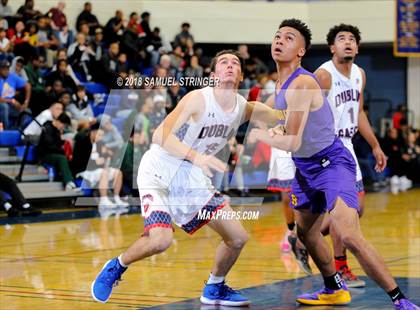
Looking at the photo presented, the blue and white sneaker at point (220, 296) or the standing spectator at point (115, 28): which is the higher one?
the standing spectator at point (115, 28)

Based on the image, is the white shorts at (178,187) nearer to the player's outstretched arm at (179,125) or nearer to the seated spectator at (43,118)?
the player's outstretched arm at (179,125)

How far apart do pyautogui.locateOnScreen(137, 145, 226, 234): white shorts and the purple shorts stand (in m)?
0.65

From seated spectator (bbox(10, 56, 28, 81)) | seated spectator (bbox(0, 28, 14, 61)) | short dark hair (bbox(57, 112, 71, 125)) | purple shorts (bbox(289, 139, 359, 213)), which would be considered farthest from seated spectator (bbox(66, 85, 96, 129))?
purple shorts (bbox(289, 139, 359, 213))

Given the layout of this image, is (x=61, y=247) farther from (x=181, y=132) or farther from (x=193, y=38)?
(x=193, y=38)

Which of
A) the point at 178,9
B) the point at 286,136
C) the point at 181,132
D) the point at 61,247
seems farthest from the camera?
the point at 178,9

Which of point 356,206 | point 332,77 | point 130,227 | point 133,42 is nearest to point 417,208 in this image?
point 130,227

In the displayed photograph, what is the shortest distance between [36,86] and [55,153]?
191 centimetres

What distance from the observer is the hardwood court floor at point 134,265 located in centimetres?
790

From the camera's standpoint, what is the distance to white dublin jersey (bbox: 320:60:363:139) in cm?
871

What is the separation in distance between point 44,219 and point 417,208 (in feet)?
22.2

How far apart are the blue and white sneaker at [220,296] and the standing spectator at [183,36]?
1445 centimetres

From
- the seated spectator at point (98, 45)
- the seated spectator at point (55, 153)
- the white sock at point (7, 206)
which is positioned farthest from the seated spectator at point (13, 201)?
the seated spectator at point (98, 45)

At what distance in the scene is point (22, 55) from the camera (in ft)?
57.9

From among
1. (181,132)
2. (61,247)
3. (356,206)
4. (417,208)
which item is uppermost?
(181,132)
